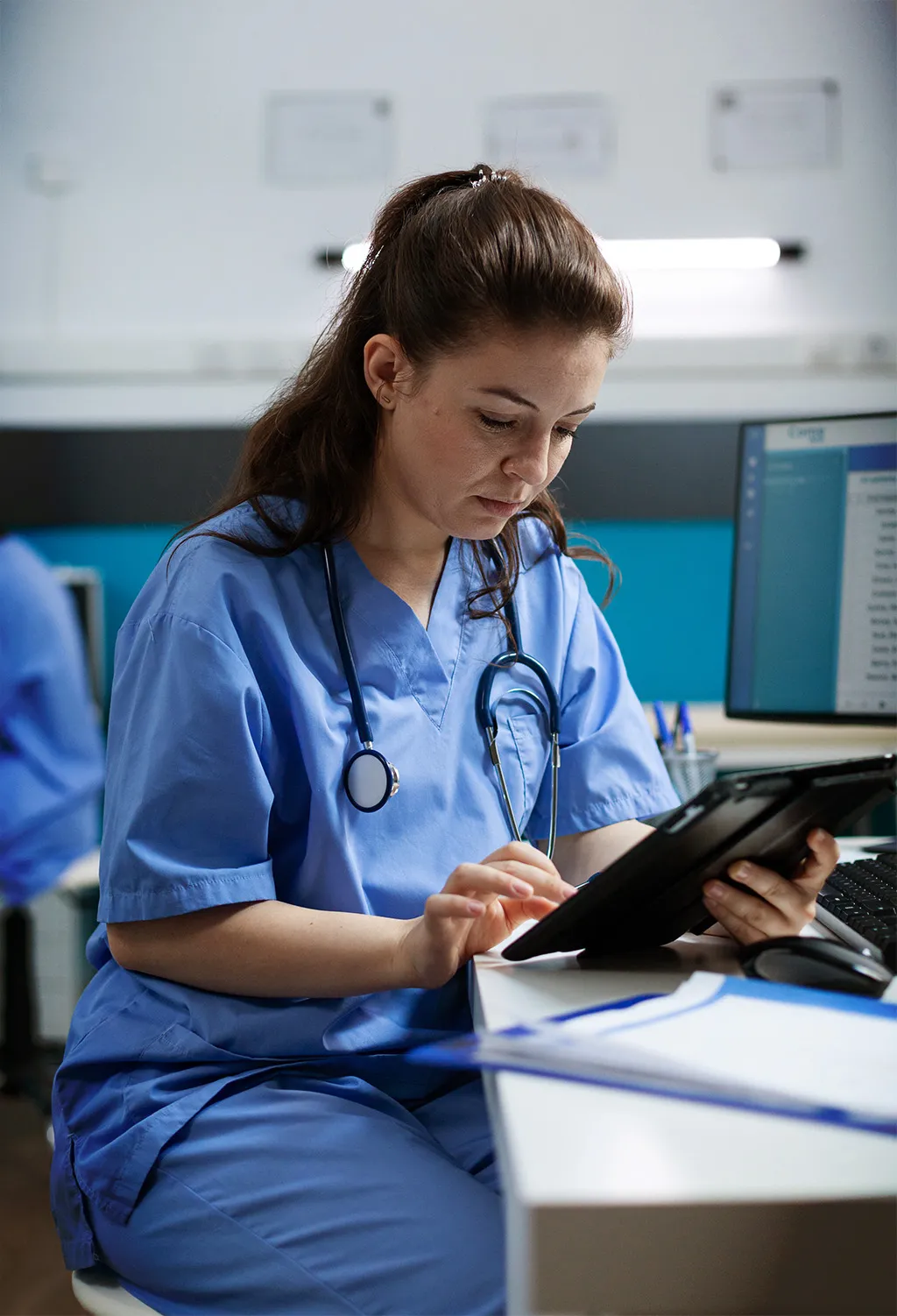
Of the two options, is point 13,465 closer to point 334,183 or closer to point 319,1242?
point 334,183

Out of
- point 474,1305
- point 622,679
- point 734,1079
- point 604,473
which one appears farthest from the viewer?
point 604,473

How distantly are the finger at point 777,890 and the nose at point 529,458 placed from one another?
37cm

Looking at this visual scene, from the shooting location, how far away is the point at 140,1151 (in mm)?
859

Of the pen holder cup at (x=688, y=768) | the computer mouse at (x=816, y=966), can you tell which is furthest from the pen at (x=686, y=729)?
the computer mouse at (x=816, y=966)

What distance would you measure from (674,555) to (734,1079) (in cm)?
294

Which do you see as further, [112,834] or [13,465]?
[13,465]

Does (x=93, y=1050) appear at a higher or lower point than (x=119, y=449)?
lower

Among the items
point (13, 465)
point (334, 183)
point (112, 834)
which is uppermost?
point (334, 183)

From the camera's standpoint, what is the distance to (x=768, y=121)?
3436mm

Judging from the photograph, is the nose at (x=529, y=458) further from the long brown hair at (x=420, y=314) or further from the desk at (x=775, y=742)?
the desk at (x=775, y=742)

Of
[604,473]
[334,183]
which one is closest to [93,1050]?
[604,473]

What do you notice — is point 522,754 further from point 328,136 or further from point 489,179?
point 328,136

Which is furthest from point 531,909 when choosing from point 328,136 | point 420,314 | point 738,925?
point 328,136

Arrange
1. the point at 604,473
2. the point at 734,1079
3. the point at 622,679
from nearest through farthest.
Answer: the point at 734,1079 → the point at 622,679 → the point at 604,473
